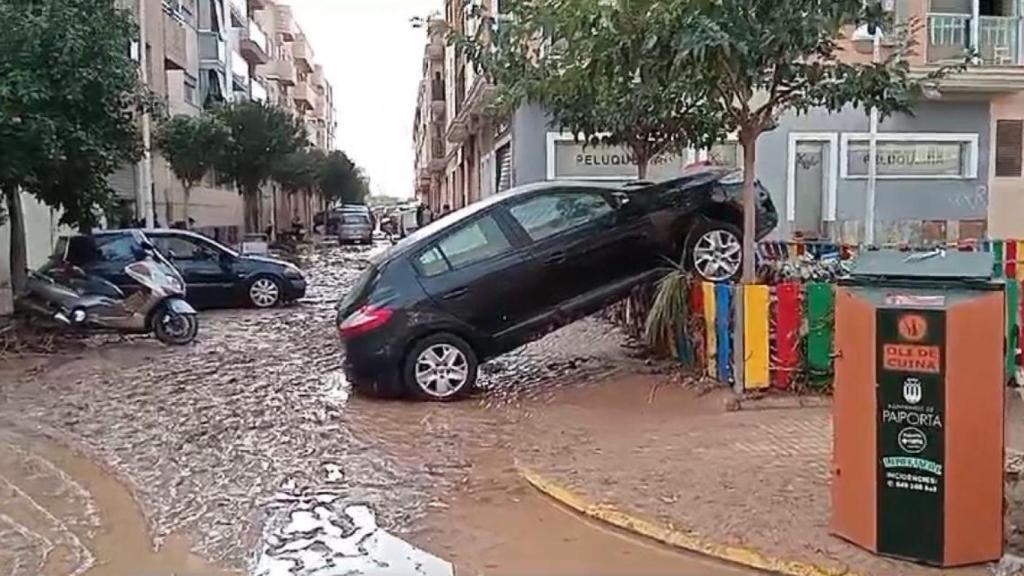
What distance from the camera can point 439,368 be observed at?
9492 millimetres

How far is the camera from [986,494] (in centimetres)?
495

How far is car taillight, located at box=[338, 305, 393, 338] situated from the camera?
9359mm

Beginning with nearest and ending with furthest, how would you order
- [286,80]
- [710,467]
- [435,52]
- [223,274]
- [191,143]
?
1. [710,467]
2. [223,274]
3. [191,143]
4. [435,52]
5. [286,80]

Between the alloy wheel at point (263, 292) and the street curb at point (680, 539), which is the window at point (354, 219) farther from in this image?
the street curb at point (680, 539)

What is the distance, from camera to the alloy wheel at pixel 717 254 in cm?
1020

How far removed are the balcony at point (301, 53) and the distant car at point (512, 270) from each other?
2761 inches

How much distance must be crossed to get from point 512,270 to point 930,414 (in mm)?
5162

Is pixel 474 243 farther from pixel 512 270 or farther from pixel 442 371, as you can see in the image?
pixel 442 371

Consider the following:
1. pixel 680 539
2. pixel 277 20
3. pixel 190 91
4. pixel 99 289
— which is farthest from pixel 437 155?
pixel 680 539

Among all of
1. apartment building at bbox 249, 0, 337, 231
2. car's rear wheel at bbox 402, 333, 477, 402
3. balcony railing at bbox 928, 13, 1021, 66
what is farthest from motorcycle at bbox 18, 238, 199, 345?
apartment building at bbox 249, 0, 337, 231

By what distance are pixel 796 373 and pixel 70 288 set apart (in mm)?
9335

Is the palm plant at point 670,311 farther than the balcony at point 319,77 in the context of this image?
No

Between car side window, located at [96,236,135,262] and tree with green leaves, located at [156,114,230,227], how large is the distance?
11.9 metres

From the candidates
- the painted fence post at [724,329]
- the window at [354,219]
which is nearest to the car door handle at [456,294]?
the painted fence post at [724,329]
